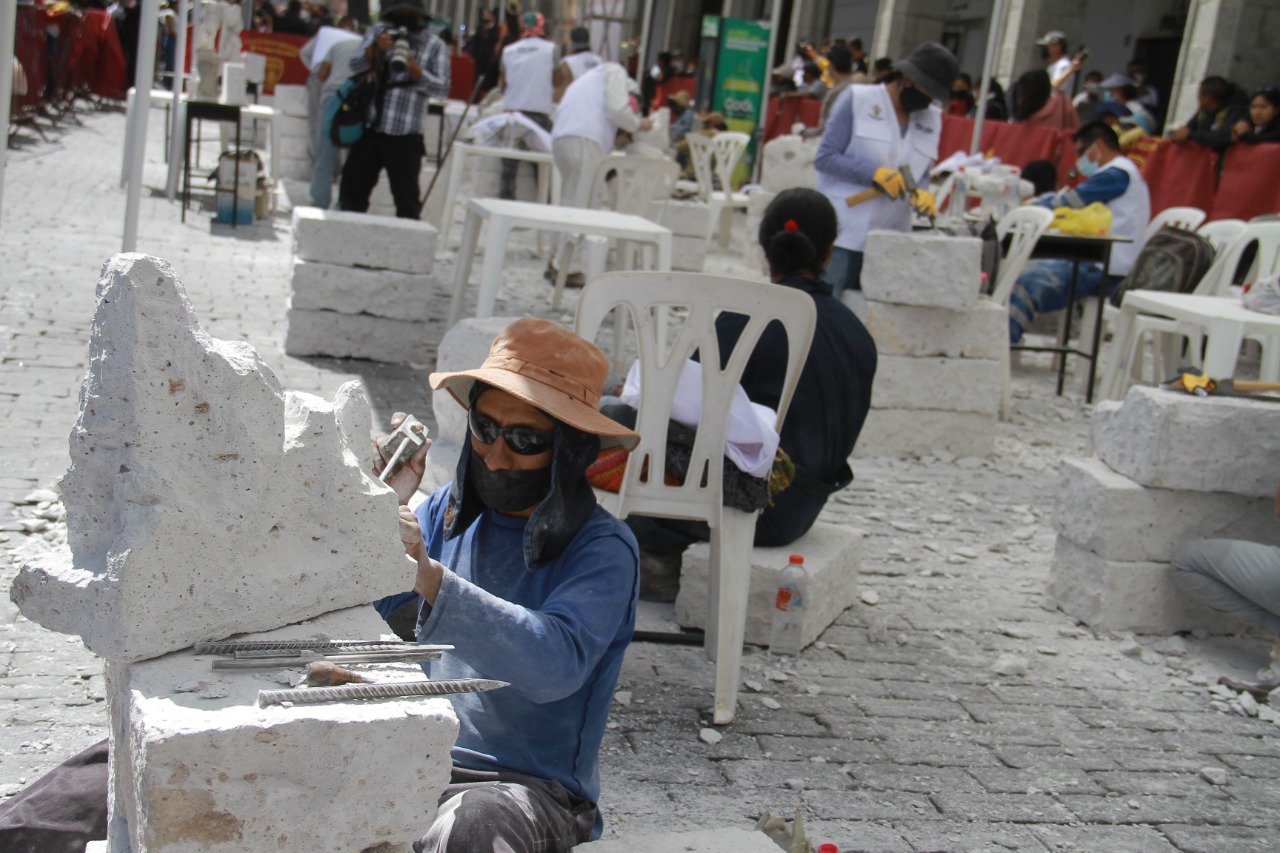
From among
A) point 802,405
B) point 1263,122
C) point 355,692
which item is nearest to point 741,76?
point 1263,122

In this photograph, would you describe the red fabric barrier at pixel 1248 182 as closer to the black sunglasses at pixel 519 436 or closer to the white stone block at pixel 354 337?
the white stone block at pixel 354 337

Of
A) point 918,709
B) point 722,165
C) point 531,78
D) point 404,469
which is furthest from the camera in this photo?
point 722,165

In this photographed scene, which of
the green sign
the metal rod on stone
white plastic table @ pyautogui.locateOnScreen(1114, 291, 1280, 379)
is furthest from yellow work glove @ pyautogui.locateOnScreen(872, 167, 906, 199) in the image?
the green sign

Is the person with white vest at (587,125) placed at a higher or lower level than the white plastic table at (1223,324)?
higher

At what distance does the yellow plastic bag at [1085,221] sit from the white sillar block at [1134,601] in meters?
4.41

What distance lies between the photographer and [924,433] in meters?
7.36

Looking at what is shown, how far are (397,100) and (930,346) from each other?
3971 millimetres

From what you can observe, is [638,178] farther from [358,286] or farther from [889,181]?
[358,286]

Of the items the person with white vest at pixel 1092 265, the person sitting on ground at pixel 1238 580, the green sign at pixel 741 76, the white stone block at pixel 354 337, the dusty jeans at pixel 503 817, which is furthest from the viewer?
the green sign at pixel 741 76

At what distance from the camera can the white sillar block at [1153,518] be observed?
4.91 m

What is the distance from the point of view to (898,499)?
256 inches

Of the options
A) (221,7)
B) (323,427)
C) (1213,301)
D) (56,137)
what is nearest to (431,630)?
(323,427)

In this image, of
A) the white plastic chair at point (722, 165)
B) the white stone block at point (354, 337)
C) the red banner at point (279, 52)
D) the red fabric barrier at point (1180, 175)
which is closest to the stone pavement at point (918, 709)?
the white stone block at point (354, 337)

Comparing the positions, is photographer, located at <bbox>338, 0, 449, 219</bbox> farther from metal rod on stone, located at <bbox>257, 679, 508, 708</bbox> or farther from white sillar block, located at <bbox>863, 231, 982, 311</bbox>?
metal rod on stone, located at <bbox>257, 679, 508, 708</bbox>
